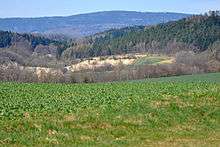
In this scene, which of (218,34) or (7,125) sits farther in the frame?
(218,34)

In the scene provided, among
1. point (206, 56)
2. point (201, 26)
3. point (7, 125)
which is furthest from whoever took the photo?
point (201, 26)

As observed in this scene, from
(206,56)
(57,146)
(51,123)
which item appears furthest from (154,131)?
(206,56)

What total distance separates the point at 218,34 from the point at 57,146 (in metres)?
163

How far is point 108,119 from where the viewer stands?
23.1 meters

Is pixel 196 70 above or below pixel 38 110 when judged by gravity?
below

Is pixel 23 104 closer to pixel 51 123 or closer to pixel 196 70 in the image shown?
pixel 51 123

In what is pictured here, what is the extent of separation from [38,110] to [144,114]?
17.4 feet

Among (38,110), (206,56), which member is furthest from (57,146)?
(206,56)

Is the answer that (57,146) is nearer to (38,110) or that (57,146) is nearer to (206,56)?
(38,110)

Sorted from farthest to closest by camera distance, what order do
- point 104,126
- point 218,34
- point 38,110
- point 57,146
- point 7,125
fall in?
point 218,34 < point 38,110 < point 104,126 < point 7,125 < point 57,146

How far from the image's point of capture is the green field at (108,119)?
1911 centimetres

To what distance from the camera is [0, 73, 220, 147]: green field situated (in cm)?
1911

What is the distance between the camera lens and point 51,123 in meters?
21.1

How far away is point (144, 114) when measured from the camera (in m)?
25.0
